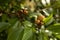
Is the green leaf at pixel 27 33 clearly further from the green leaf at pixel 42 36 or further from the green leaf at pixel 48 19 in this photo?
the green leaf at pixel 48 19

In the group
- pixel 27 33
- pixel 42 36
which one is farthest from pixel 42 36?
pixel 27 33

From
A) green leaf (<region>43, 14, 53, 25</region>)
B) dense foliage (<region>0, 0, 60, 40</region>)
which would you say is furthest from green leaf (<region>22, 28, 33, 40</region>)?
green leaf (<region>43, 14, 53, 25</region>)

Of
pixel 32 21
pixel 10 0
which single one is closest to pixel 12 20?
pixel 32 21

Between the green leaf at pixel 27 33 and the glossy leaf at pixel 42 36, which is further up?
the green leaf at pixel 27 33

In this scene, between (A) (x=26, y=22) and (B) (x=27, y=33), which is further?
(A) (x=26, y=22)

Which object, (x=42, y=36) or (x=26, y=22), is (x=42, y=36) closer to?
(x=42, y=36)

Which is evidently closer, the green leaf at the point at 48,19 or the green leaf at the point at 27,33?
the green leaf at the point at 27,33

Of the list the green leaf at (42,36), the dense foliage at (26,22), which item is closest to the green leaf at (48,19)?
the dense foliage at (26,22)

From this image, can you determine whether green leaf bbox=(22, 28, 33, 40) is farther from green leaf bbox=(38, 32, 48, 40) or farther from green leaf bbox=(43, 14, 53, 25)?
green leaf bbox=(43, 14, 53, 25)

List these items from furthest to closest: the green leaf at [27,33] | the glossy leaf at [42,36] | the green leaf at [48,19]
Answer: the green leaf at [48,19], the glossy leaf at [42,36], the green leaf at [27,33]
